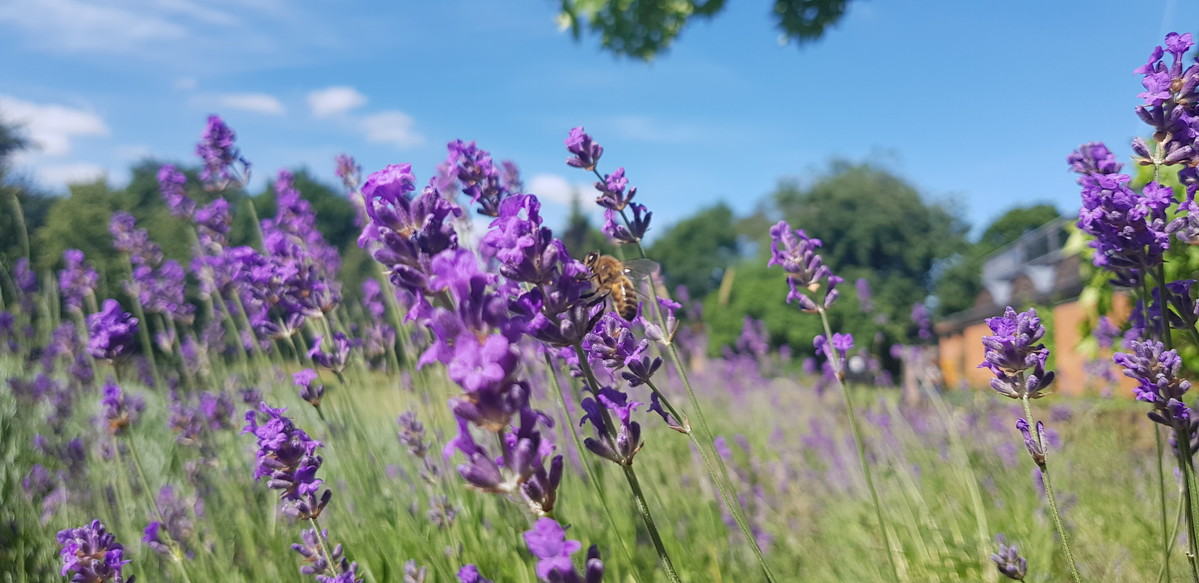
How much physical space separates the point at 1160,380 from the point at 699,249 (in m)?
57.3

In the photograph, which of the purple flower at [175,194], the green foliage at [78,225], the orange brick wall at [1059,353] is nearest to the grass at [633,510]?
the purple flower at [175,194]

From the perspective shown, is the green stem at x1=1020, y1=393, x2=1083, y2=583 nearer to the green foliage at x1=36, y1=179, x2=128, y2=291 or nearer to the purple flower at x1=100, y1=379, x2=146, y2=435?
the purple flower at x1=100, y1=379, x2=146, y2=435

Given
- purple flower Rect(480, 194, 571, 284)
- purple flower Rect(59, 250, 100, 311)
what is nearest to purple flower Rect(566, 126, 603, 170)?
purple flower Rect(480, 194, 571, 284)

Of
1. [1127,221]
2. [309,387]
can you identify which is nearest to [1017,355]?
[1127,221]

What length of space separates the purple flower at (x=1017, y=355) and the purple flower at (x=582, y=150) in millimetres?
1263

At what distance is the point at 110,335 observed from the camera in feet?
10.0

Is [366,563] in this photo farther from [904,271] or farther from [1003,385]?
[904,271]

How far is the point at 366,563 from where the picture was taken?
312 cm

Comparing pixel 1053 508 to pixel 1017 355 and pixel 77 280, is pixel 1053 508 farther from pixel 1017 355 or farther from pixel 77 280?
pixel 77 280

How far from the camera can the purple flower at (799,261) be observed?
8.47 ft

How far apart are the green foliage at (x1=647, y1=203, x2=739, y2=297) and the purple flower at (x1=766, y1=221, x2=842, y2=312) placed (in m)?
54.2

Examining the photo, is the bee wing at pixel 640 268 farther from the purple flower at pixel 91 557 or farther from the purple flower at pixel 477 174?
the purple flower at pixel 91 557

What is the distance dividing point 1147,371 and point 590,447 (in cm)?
140

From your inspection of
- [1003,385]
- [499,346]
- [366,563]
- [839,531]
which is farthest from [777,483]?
[499,346]
